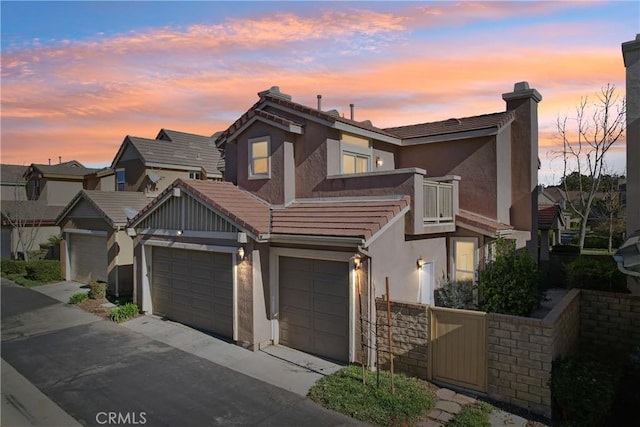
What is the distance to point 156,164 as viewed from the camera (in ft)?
75.6

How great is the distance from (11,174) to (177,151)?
70.9ft

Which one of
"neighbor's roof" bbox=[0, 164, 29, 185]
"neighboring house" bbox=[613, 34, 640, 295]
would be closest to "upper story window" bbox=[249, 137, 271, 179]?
"neighboring house" bbox=[613, 34, 640, 295]

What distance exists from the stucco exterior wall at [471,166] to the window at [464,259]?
1.72 m

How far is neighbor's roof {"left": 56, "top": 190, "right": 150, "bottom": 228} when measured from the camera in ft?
55.7

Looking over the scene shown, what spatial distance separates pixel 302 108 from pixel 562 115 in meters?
20.5

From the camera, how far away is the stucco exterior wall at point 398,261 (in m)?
9.09

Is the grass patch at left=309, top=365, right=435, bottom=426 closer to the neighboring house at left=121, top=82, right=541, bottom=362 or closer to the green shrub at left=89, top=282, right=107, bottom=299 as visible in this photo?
the neighboring house at left=121, top=82, right=541, bottom=362

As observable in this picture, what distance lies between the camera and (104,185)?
28.1m

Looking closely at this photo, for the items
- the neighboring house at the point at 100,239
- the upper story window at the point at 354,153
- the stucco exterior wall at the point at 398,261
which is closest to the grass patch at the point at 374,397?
the stucco exterior wall at the point at 398,261

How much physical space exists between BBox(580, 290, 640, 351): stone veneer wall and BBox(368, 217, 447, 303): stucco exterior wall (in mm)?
4064

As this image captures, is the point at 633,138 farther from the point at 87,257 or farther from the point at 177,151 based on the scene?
the point at 177,151

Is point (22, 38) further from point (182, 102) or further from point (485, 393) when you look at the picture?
point (485, 393)

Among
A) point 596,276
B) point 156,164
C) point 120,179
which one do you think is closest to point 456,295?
point 596,276

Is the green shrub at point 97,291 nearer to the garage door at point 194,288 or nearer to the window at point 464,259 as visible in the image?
the garage door at point 194,288
